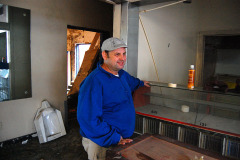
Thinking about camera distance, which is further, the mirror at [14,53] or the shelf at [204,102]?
the mirror at [14,53]

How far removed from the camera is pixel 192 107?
6.37 ft

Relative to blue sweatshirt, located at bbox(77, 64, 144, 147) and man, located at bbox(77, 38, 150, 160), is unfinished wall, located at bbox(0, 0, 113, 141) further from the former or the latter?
blue sweatshirt, located at bbox(77, 64, 144, 147)

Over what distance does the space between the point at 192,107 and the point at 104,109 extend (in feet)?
3.22

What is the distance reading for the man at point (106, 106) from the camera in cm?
137

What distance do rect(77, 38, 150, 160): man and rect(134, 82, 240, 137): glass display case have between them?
63cm

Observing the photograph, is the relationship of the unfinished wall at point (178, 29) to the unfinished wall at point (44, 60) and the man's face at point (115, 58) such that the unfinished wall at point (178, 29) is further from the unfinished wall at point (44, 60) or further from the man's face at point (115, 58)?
the unfinished wall at point (44, 60)

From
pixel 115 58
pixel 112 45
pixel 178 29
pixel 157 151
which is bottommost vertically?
pixel 157 151

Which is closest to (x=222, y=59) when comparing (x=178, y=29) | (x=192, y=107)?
(x=178, y=29)

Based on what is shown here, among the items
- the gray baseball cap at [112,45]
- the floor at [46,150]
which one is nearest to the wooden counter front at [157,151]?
the gray baseball cap at [112,45]

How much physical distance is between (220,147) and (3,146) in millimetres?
3034

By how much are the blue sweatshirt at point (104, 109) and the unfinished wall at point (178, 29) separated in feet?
4.02

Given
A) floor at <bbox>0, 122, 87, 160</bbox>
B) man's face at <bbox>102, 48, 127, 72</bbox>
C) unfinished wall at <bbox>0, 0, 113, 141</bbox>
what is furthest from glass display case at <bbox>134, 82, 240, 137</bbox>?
unfinished wall at <bbox>0, 0, 113, 141</bbox>

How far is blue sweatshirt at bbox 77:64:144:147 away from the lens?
53.9 inches

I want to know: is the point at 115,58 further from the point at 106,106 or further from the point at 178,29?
the point at 178,29
